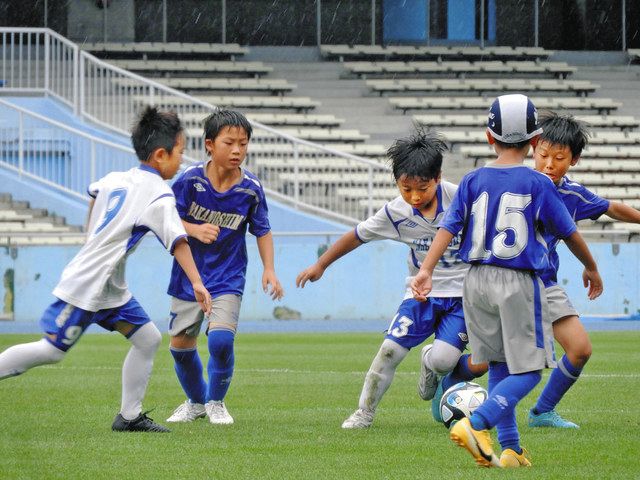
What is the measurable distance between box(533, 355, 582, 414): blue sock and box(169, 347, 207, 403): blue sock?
207 cm

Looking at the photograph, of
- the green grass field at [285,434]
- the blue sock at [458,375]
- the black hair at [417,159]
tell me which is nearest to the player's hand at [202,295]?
the green grass field at [285,434]

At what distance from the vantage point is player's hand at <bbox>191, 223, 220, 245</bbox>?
7.29 metres

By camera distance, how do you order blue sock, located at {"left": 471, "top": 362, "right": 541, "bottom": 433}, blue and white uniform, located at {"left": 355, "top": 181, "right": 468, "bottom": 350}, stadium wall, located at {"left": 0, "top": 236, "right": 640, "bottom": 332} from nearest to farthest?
blue sock, located at {"left": 471, "top": 362, "right": 541, "bottom": 433}, blue and white uniform, located at {"left": 355, "top": 181, "right": 468, "bottom": 350}, stadium wall, located at {"left": 0, "top": 236, "right": 640, "bottom": 332}

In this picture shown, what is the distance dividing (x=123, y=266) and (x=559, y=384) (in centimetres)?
259

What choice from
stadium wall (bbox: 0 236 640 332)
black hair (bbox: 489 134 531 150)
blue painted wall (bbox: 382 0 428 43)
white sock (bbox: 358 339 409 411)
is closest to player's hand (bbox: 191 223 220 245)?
white sock (bbox: 358 339 409 411)

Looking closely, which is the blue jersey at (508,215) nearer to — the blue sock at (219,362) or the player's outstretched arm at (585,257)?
the player's outstretched arm at (585,257)

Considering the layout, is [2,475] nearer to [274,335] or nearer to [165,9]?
[274,335]

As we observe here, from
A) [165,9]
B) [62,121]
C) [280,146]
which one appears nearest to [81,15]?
[165,9]

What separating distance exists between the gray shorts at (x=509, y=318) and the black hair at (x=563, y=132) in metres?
1.72

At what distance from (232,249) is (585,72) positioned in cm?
2464

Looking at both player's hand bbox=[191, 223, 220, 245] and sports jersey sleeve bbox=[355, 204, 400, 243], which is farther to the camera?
sports jersey sleeve bbox=[355, 204, 400, 243]

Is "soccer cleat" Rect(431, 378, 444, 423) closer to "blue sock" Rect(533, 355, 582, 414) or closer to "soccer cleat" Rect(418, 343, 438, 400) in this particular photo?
"soccer cleat" Rect(418, 343, 438, 400)

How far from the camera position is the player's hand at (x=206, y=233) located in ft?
23.9

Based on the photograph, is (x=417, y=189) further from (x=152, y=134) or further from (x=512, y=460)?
(x=512, y=460)
